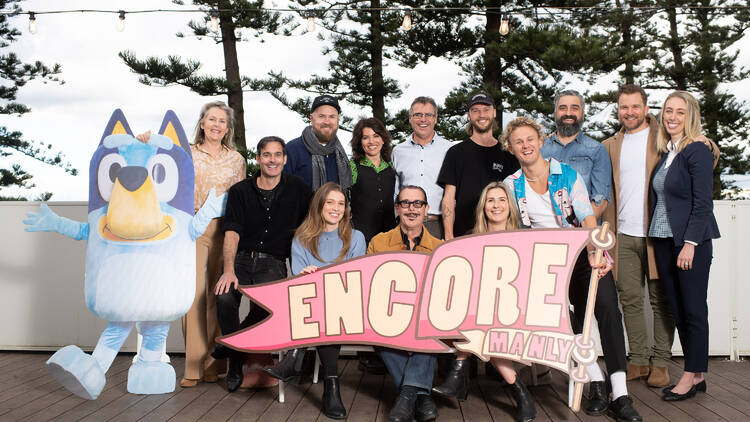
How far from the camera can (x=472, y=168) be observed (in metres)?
3.80

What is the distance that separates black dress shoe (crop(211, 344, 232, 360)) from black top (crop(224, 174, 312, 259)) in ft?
1.77

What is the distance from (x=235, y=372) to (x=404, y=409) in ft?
3.61

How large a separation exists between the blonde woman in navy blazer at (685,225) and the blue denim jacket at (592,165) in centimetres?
26

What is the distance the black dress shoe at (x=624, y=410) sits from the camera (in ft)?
10.1

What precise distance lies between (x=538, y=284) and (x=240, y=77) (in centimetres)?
829

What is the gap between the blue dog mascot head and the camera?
11.2 ft

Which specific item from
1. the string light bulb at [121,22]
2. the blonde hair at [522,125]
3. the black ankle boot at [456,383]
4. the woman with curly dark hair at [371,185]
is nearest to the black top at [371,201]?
the woman with curly dark hair at [371,185]

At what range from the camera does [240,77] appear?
10438mm

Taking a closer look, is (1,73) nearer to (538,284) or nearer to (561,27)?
(561,27)

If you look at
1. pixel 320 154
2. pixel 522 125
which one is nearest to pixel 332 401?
pixel 320 154

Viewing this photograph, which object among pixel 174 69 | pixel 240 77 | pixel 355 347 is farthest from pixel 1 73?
pixel 355 347

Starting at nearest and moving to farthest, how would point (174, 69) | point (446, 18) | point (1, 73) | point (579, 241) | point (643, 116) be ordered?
1. point (579, 241)
2. point (643, 116)
3. point (174, 69)
4. point (446, 18)
5. point (1, 73)

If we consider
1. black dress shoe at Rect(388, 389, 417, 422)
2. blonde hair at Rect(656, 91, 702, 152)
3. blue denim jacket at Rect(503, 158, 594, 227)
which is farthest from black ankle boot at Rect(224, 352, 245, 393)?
Answer: blonde hair at Rect(656, 91, 702, 152)

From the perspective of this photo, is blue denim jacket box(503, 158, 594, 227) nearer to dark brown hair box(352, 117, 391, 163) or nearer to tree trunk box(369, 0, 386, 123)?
dark brown hair box(352, 117, 391, 163)
